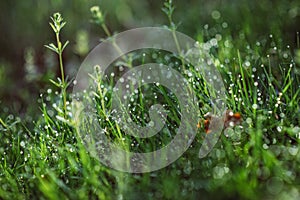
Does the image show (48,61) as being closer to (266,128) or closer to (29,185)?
(29,185)

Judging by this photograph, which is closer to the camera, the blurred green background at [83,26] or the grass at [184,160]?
the grass at [184,160]

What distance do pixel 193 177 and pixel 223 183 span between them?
0.19 metres

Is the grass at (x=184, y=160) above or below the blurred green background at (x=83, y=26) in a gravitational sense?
below

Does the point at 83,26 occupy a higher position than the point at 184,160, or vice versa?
the point at 83,26

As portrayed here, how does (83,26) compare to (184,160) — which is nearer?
(184,160)

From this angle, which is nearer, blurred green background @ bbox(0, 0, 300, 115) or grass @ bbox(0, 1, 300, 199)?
grass @ bbox(0, 1, 300, 199)

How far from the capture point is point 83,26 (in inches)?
185

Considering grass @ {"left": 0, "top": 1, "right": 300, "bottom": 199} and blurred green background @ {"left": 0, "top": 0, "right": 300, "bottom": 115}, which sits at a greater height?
blurred green background @ {"left": 0, "top": 0, "right": 300, "bottom": 115}

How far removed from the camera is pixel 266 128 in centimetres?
216

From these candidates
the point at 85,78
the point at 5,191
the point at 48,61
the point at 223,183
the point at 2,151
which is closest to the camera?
the point at 223,183

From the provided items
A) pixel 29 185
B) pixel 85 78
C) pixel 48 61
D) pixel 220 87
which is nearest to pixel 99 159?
pixel 29 185

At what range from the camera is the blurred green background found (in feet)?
11.2

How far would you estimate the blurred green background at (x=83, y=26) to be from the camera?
135 inches

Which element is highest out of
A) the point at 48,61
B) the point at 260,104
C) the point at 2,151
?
the point at 48,61
